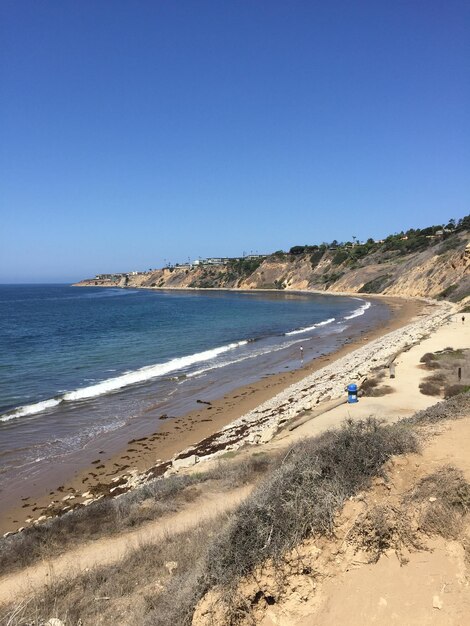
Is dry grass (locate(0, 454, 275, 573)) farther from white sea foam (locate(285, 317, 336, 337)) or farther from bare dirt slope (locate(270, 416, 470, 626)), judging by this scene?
white sea foam (locate(285, 317, 336, 337))

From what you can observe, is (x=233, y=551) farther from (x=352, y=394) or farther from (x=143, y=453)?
(x=352, y=394)

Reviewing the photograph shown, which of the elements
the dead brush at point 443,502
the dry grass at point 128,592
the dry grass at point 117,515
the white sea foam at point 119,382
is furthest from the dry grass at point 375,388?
the white sea foam at point 119,382

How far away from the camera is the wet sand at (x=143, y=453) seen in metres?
11.3

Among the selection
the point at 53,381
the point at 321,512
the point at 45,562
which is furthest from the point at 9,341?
the point at 321,512

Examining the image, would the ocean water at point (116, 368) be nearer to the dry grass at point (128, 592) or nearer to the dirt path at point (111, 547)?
the dirt path at point (111, 547)

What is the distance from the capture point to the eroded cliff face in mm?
70188

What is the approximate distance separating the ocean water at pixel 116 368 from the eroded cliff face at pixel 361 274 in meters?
25.5

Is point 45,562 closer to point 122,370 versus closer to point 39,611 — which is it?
point 39,611

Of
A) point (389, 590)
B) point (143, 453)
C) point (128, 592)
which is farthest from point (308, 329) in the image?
point (389, 590)

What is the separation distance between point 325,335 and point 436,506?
36.7 metres

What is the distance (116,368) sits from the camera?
2733 centimetres

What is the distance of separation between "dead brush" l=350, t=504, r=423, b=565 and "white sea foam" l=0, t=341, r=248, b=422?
A: 17.3m

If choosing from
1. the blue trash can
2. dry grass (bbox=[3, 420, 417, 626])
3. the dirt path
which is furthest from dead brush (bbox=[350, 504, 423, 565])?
the blue trash can

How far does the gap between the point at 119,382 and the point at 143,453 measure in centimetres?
967
